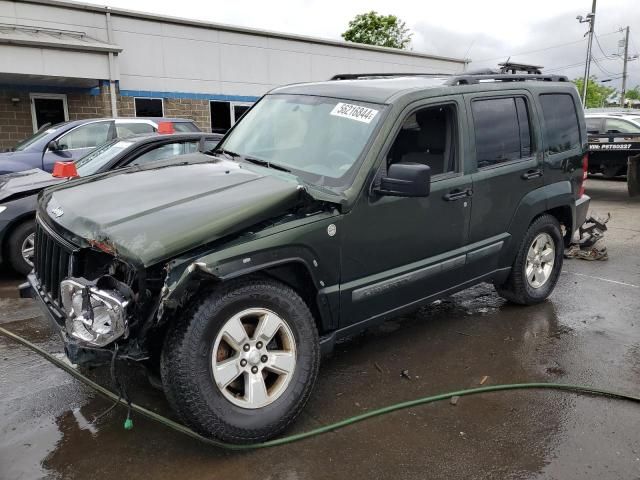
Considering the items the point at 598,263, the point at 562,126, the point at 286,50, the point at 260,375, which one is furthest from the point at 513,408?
the point at 286,50

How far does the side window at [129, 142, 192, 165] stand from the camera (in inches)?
250

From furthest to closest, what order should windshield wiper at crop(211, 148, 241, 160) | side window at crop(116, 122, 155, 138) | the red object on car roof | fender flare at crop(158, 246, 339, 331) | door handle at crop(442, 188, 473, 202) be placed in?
side window at crop(116, 122, 155, 138), the red object on car roof, windshield wiper at crop(211, 148, 241, 160), door handle at crop(442, 188, 473, 202), fender flare at crop(158, 246, 339, 331)

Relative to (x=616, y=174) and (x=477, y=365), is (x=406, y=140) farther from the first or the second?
(x=616, y=174)

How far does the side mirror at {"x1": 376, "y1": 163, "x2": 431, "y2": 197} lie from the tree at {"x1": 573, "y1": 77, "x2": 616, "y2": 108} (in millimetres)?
79064

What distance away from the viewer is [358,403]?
3393mm

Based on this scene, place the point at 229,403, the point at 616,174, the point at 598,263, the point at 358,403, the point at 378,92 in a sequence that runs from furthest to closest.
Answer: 1. the point at 616,174
2. the point at 598,263
3. the point at 378,92
4. the point at 358,403
5. the point at 229,403

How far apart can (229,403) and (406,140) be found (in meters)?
2.17

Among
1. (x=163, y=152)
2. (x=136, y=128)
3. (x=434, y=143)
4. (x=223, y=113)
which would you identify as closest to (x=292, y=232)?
(x=434, y=143)

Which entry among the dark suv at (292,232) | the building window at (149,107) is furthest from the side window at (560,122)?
the building window at (149,107)

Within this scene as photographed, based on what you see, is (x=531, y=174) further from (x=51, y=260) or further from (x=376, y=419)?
(x=51, y=260)

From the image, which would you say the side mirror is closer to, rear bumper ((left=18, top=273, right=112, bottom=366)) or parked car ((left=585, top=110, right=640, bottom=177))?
rear bumper ((left=18, top=273, right=112, bottom=366))

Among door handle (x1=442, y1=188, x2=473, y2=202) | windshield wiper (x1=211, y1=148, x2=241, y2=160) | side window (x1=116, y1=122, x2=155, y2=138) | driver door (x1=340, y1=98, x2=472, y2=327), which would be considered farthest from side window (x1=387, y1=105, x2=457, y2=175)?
side window (x1=116, y1=122, x2=155, y2=138)

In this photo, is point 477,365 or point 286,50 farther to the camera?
point 286,50

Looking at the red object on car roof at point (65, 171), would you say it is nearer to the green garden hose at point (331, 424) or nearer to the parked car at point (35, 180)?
the parked car at point (35, 180)
